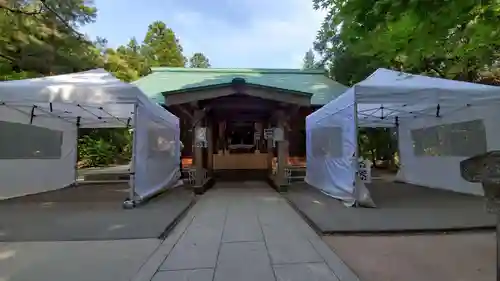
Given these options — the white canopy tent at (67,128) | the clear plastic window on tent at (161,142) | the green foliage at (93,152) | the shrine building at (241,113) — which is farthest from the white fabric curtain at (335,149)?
the green foliage at (93,152)

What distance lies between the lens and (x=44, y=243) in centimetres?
383

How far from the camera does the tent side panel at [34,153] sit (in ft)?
23.3

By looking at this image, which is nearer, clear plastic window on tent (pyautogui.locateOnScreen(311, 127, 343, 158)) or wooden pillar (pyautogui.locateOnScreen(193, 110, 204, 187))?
clear plastic window on tent (pyautogui.locateOnScreen(311, 127, 343, 158))

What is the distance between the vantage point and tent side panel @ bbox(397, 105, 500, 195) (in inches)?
279

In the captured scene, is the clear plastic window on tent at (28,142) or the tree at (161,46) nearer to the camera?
the clear plastic window on tent at (28,142)

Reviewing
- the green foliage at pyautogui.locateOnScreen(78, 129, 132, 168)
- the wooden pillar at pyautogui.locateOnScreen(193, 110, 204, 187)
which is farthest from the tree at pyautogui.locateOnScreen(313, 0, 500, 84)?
the green foliage at pyautogui.locateOnScreen(78, 129, 132, 168)

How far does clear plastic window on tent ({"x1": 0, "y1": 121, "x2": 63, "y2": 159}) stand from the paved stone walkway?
4.32m

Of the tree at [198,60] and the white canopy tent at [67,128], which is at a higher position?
the tree at [198,60]

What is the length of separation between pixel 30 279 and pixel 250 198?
4.87 m

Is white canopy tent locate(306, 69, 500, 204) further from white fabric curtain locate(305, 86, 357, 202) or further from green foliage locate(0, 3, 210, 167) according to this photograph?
green foliage locate(0, 3, 210, 167)

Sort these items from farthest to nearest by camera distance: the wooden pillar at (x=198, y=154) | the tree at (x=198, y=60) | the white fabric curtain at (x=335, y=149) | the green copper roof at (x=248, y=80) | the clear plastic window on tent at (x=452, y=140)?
the tree at (x=198, y=60), the green copper roof at (x=248, y=80), the wooden pillar at (x=198, y=154), the clear plastic window on tent at (x=452, y=140), the white fabric curtain at (x=335, y=149)

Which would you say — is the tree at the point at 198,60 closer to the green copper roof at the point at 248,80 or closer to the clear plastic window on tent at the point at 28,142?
the green copper roof at the point at 248,80

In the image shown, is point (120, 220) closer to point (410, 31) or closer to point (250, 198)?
point (250, 198)

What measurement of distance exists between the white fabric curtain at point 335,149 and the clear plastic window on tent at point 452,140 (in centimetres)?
277
